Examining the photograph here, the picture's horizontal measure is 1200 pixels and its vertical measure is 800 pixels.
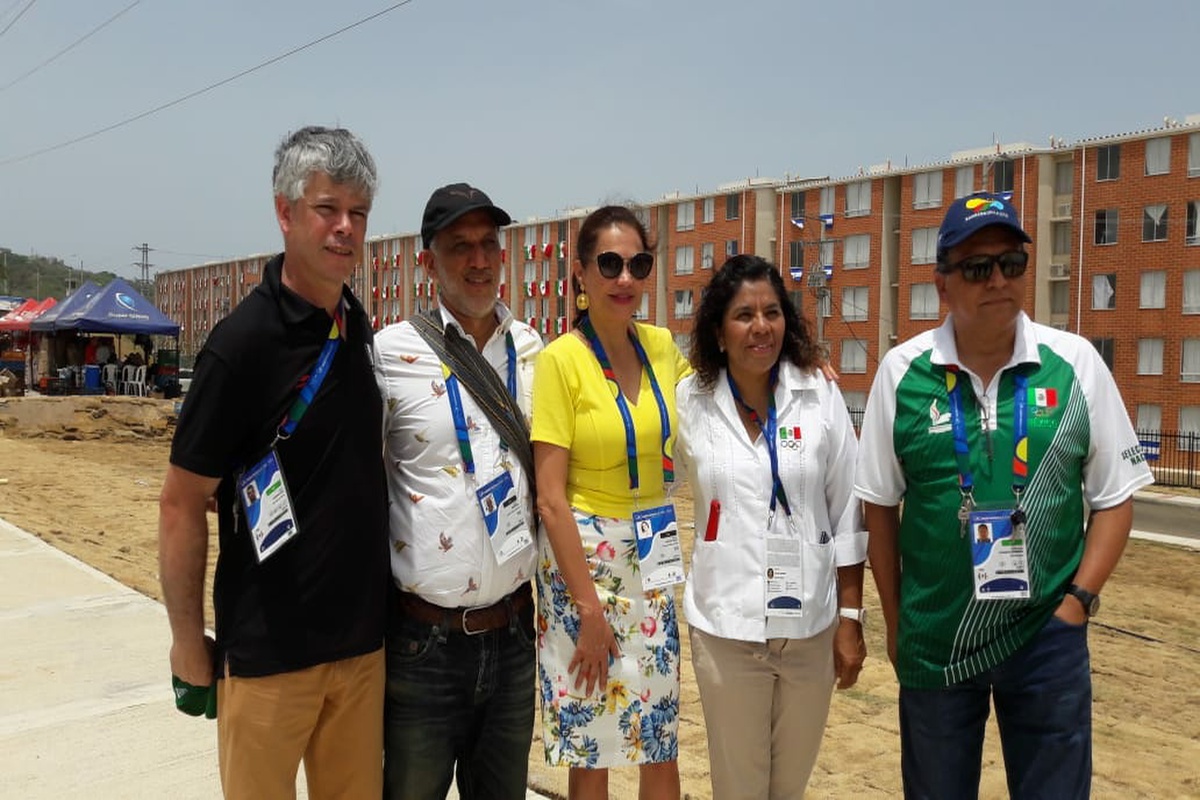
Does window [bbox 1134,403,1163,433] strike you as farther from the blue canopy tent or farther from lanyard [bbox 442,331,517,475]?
lanyard [bbox 442,331,517,475]

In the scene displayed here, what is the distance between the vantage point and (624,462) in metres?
2.75

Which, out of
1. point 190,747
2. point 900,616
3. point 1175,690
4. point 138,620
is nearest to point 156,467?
point 138,620

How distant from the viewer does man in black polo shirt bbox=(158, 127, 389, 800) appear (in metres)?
2.29

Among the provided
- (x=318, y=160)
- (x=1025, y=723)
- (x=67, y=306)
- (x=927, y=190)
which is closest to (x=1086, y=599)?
(x=1025, y=723)

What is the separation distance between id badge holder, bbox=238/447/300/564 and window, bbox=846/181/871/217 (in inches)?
1976

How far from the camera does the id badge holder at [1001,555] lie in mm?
2445

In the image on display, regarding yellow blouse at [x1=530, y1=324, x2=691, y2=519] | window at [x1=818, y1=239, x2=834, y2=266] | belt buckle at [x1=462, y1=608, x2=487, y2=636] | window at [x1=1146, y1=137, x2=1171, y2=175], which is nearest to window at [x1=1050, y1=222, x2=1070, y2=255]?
window at [x1=1146, y1=137, x2=1171, y2=175]

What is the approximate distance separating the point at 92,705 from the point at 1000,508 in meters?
4.46

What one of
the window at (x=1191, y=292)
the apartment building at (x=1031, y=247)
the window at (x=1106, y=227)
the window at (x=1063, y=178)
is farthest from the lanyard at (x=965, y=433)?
the window at (x=1063, y=178)

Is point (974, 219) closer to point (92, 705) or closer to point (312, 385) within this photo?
point (312, 385)

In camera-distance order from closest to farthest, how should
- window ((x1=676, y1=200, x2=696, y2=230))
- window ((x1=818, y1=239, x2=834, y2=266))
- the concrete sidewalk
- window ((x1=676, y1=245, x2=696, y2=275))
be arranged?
1. the concrete sidewalk
2. window ((x1=818, y1=239, x2=834, y2=266))
3. window ((x1=676, y1=200, x2=696, y2=230))
4. window ((x1=676, y1=245, x2=696, y2=275))

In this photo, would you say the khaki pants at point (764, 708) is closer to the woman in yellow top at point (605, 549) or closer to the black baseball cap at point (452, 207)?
the woman in yellow top at point (605, 549)

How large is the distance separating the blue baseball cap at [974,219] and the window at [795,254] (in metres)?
51.1

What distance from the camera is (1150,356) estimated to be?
38.6m
